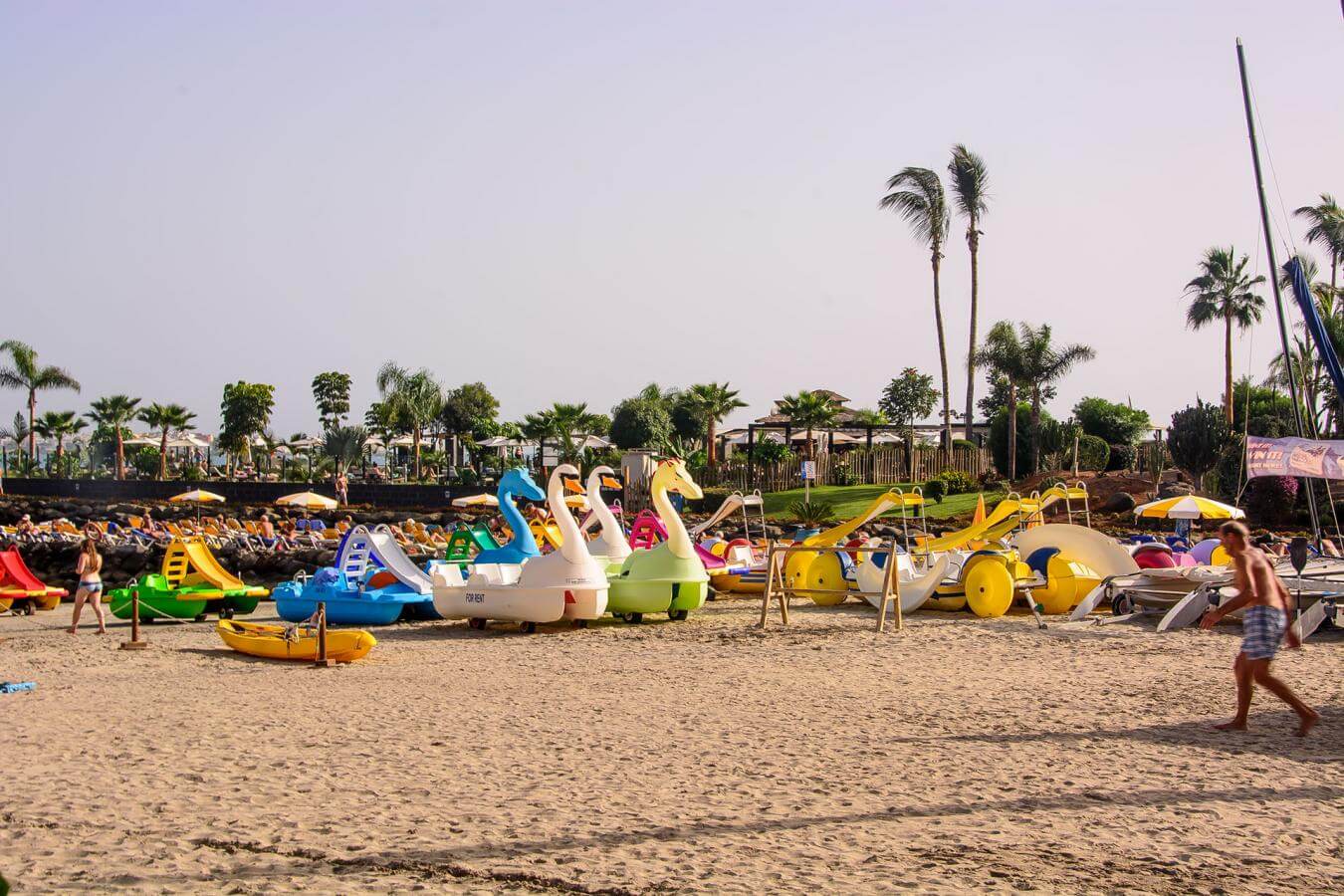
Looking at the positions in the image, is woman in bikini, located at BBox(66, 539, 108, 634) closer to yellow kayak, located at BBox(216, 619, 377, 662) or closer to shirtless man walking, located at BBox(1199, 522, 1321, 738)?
yellow kayak, located at BBox(216, 619, 377, 662)

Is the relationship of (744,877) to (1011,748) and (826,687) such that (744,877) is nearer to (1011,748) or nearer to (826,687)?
(1011,748)

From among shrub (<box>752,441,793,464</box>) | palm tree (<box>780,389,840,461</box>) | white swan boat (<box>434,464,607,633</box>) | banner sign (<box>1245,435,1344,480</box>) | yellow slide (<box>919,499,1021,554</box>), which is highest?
palm tree (<box>780,389,840,461</box>)

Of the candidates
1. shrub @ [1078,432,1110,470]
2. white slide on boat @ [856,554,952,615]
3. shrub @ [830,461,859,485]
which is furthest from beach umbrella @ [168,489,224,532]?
white slide on boat @ [856,554,952,615]

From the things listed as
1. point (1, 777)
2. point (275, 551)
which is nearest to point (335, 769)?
point (1, 777)

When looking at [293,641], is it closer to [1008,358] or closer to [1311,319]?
[1311,319]

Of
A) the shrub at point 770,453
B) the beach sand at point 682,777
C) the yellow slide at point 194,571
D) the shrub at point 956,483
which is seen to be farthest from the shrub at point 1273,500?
the yellow slide at point 194,571

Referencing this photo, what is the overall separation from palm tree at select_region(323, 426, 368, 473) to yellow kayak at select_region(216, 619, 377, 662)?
160ft

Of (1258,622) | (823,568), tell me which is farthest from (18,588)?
(1258,622)

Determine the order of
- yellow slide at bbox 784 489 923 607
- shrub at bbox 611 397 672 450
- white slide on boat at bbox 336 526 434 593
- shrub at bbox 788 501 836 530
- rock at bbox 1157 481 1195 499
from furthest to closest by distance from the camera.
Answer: shrub at bbox 611 397 672 450 < shrub at bbox 788 501 836 530 < rock at bbox 1157 481 1195 499 < yellow slide at bbox 784 489 923 607 < white slide on boat at bbox 336 526 434 593

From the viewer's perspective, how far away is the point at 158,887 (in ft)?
19.2

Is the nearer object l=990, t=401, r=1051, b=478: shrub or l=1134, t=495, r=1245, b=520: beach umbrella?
l=1134, t=495, r=1245, b=520: beach umbrella

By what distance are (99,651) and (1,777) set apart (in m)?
8.36

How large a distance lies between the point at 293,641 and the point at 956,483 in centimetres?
3005

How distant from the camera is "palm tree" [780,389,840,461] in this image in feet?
167
